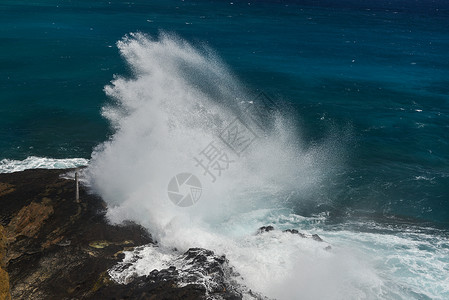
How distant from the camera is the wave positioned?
93.2 feet

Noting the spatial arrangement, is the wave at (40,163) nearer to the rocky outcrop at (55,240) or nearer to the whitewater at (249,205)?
the whitewater at (249,205)

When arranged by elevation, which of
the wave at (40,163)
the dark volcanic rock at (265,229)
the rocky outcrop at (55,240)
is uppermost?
the dark volcanic rock at (265,229)

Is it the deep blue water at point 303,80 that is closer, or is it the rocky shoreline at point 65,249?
the rocky shoreline at point 65,249

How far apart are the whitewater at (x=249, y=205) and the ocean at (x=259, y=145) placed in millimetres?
105

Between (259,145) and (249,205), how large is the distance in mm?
7511

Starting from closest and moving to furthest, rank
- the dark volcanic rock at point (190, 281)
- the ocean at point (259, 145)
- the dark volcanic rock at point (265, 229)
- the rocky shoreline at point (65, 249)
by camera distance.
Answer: the dark volcanic rock at point (190, 281), the rocky shoreline at point (65, 249), the ocean at point (259, 145), the dark volcanic rock at point (265, 229)

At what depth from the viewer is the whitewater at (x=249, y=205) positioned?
1892 cm

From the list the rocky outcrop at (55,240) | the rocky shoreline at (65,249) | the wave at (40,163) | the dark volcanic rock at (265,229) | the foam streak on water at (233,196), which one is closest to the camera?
the rocky shoreline at (65,249)

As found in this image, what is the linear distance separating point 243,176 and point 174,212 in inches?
305

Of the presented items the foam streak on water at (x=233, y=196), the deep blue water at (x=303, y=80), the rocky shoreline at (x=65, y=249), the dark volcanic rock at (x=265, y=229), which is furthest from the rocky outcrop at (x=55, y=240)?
the deep blue water at (x=303, y=80)

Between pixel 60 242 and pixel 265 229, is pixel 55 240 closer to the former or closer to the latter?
pixel 60 242

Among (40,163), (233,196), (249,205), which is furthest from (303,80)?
(40,163)

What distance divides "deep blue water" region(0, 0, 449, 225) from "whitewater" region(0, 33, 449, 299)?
1.75 m

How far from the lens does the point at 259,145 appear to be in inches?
1259
